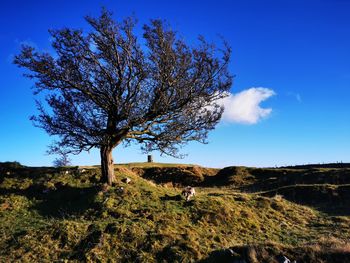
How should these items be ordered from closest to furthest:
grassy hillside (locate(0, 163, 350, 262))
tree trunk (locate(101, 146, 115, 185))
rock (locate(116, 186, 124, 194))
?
1. grassy hillside (locate(0, 163, 350, 262))
2. rock (locate(116, 186, 124, 194))
3. tree trunk (locate(101, 146, 115, 185))

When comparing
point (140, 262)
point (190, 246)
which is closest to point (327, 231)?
point (190, 246)

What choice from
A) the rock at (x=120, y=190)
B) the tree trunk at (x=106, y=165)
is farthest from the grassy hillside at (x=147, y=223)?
the tree trunk at (x=106, y=165)

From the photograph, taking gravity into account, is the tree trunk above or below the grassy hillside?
above

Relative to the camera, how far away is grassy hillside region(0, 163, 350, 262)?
13.7m

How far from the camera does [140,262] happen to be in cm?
1341

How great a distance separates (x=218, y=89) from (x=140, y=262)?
13608 mm

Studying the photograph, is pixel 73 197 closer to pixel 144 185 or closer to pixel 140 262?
pixel 144 185

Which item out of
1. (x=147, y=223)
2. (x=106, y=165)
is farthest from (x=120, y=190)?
(x=147, y=223)

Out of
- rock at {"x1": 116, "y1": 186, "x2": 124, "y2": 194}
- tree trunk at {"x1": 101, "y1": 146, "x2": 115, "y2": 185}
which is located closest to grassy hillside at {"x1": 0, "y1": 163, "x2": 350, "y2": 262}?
rock at {"x1": 116, "y1": 186, "x2": 124, "y2": 194}

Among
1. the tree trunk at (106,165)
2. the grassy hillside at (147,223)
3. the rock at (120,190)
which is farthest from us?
the tree trunk at (106,165)

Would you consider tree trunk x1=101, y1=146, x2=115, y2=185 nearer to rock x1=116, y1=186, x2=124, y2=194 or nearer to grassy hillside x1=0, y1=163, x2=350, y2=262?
grassy hillside x1=0, y1=163, x2=350, y2=262

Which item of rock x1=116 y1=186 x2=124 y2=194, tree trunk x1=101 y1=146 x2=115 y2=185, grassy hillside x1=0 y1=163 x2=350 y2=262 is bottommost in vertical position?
grassy hillside x1=0 y1=163 x2=350 y2=262

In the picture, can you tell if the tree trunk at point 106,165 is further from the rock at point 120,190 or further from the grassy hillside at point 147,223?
the rock at point 120,190

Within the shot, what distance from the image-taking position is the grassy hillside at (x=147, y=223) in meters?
13.7
